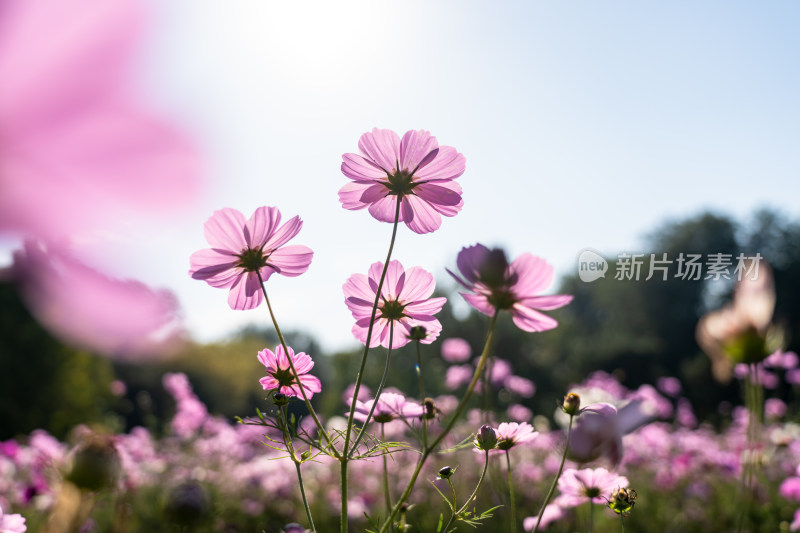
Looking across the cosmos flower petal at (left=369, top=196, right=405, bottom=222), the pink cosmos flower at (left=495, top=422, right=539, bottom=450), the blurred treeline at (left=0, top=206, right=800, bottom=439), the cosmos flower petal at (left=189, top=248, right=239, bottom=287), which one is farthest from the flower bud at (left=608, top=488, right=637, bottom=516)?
the blurred treeline at (left=0, top=206, right=800, bottom=439)

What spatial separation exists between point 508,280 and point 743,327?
0.42 m

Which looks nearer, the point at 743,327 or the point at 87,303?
the point at 87,303

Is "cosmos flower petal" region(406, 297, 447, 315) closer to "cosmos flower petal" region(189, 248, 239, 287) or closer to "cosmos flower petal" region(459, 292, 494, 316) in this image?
"cosmos flower petal" region(459, 292, 494, 316)

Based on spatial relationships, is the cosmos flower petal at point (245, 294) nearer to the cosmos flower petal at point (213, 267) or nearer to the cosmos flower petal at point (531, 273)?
the cosmos flower petal at point (213, 267)

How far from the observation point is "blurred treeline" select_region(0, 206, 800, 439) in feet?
27.5

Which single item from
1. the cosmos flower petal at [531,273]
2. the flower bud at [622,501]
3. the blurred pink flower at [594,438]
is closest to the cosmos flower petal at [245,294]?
the cosmos flower petal at [531,273]

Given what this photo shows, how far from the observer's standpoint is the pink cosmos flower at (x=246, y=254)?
2.28ft

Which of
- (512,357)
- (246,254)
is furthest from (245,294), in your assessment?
(512,357)

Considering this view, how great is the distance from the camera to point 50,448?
2.88 metres

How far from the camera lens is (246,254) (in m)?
0.73

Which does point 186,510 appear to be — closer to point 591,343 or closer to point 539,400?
point 539,400

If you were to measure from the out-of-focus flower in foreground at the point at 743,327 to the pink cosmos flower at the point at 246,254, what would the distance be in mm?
572

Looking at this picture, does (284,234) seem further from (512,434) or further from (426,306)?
(512,434)

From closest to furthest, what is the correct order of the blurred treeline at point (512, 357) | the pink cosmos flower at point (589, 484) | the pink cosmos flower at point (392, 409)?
1. the pink cosmos flower at point (392, 409)
2. the pink cosmos flower at point (589, 484)
3. the blurred treeline at point (512, 357)
